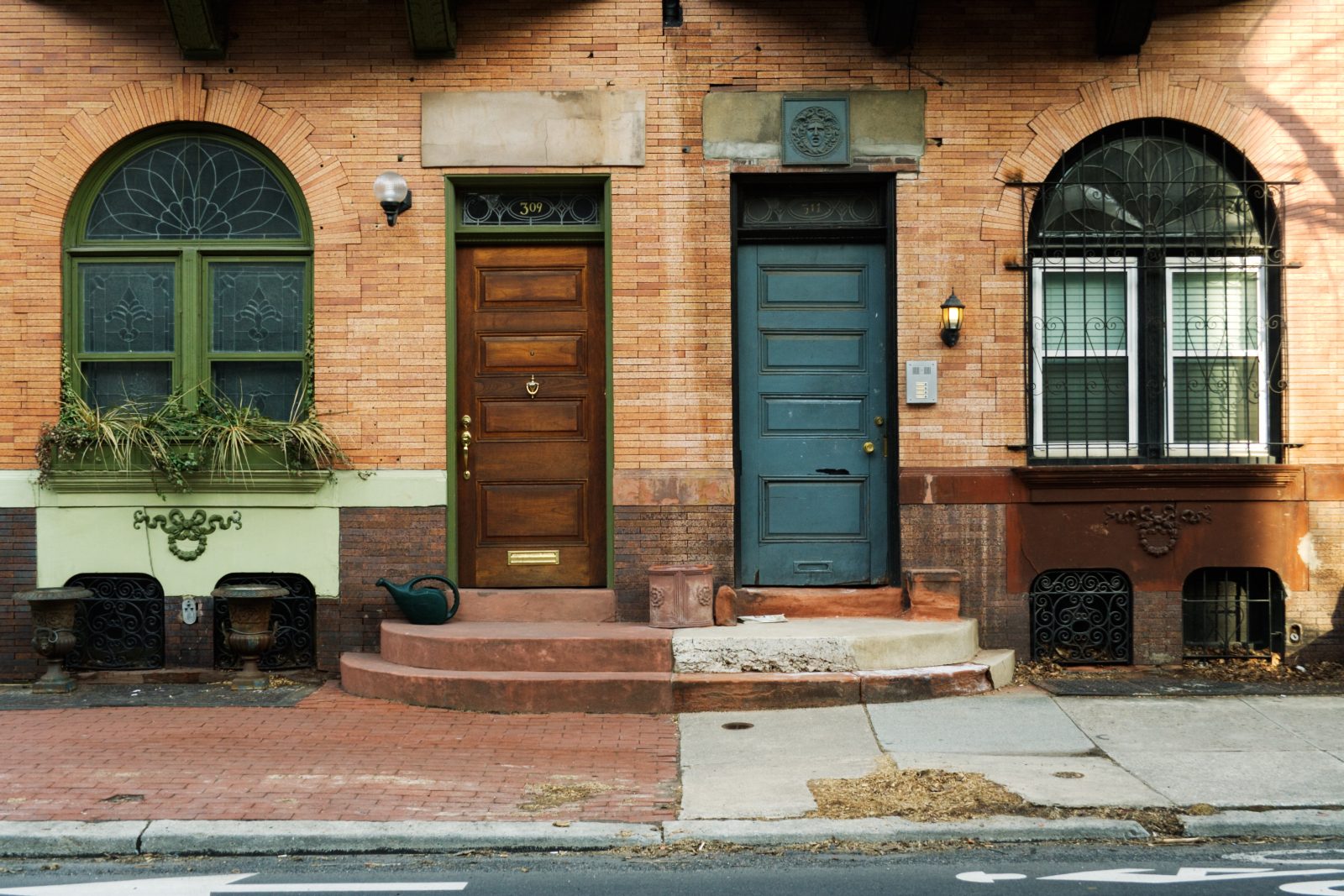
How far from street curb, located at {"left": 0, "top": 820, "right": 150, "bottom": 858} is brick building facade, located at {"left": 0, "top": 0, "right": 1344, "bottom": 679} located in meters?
3.73

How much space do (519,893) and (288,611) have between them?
17.0 ft

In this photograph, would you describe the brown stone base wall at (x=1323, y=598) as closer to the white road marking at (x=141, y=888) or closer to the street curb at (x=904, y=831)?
the street curb at (x=904, y=831)

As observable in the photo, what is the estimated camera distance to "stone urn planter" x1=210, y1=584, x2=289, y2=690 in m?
9.32

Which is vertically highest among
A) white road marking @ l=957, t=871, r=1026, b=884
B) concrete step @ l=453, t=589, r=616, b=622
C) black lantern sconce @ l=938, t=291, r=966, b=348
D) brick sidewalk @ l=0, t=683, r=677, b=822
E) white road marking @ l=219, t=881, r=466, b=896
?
black lantern sconce @ l=938, t=291, r=966, b=348

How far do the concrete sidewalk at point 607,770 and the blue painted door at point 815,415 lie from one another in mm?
→ 1731

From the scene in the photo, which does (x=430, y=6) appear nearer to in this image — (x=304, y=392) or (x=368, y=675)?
(x=304, y=392)

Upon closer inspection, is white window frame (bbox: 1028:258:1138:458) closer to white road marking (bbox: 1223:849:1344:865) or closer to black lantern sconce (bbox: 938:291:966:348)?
black lantern sconce (bbox: 938:291:966:348)

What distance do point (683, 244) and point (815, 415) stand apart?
1.67 meters

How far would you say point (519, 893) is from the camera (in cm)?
533

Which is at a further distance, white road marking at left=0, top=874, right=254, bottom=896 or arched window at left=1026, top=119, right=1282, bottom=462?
arched window at left=1026, top=119, right=1282, bottom=462

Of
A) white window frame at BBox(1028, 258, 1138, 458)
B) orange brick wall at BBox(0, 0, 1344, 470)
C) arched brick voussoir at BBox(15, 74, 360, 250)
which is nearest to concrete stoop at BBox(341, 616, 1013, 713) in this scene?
orange brick wall at BBox(0, 0, 1344, 470)

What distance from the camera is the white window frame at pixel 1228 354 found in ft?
32.4

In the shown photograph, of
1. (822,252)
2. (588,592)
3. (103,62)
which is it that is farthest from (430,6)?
(588,592)

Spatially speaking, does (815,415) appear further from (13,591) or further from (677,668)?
(13,591)
